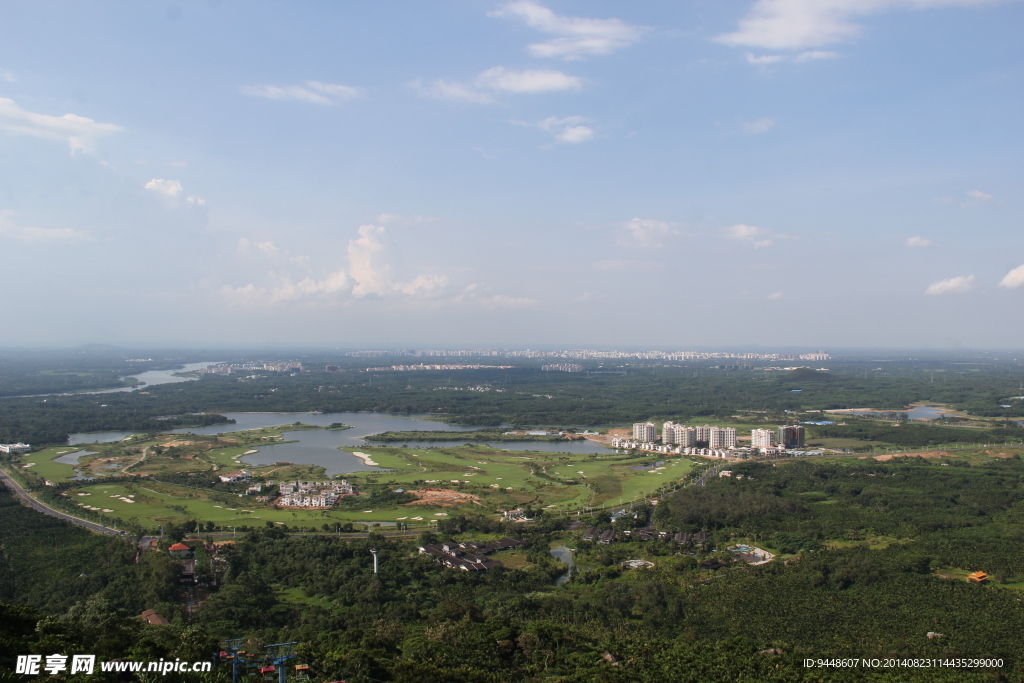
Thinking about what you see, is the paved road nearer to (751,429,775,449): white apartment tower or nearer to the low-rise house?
the low-rise house

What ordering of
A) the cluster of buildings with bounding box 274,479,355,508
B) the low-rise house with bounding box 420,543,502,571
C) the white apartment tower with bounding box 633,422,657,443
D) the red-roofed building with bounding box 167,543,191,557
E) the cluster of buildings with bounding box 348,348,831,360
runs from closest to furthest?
1. the low-rise house with bounding box 420,543,502,571
2. the red-roofed building with bounding box 167,543,191,557
3. the cluster of buildings with bounding box 274,479,355,508
4. the white apartment tower with bounding box 633,422,657,443
5. the cluster of buildings with bounding box 348,348,831,360

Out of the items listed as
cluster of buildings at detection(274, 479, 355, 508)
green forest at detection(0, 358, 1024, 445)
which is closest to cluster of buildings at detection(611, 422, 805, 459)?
green forest at detection(0, 358, 1024, 445)

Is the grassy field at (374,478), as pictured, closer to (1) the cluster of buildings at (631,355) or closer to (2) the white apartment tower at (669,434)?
(2) the white apartment tower at (669,434)

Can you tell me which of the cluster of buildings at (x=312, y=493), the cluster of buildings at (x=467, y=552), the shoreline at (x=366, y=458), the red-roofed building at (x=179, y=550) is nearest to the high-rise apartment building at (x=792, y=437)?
the shoreline at (x=366, y=458)

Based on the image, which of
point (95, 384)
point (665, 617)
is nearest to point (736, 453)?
point (665, 617)

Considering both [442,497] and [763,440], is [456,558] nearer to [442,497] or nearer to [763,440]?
[442,497]

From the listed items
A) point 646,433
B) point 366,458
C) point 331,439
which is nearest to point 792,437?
point 646,433
